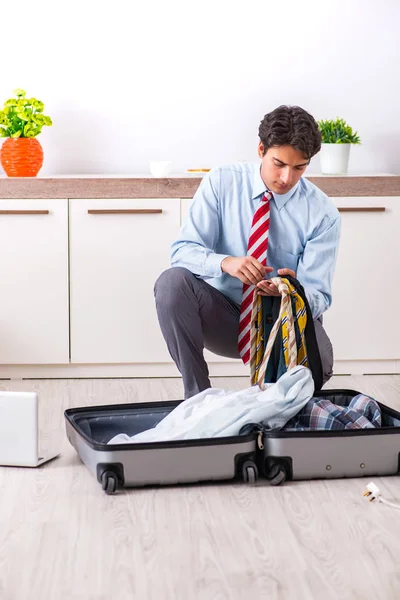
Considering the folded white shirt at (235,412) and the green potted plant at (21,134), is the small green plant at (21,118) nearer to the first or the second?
the green potted plant at (21,134)

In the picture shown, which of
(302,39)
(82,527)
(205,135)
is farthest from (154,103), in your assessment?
(82,527)

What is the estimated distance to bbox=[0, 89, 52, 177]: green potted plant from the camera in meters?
3.99

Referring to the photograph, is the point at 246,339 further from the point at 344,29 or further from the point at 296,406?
the point at 344,29

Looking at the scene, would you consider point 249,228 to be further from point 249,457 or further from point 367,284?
point 367,284

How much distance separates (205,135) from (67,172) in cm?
65

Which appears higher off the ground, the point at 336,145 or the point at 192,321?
the point at 336,145

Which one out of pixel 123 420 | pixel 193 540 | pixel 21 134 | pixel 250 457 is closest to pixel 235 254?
pixel 123 420

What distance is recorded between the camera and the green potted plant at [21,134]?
157 inches

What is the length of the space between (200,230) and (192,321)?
31 centimetres

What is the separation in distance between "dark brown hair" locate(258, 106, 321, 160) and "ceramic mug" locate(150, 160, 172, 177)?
120 centimetres

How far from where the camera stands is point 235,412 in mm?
2584

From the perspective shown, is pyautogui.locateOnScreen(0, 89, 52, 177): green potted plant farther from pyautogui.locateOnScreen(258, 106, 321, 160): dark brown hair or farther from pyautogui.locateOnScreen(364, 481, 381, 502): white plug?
pyautogui.locateOnScreen(364, 481, 381, 502): white plug

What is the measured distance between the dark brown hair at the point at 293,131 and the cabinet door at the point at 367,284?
3.77 feet

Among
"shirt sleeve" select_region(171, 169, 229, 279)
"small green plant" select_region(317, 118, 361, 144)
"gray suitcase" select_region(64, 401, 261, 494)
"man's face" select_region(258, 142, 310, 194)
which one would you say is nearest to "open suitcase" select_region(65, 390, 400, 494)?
"gray suitcase" select_region(64, 401, 261, 494)
